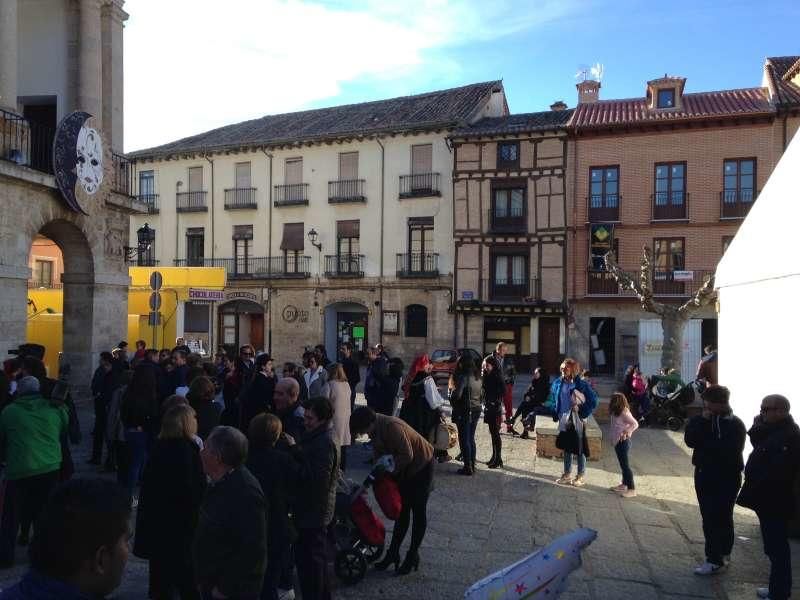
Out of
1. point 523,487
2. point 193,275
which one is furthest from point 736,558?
point 193,275

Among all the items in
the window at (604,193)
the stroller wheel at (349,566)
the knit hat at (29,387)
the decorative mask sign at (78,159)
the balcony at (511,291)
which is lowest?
the stroller wheel at (349,566)

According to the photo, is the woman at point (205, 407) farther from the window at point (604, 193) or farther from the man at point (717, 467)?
the window at point (604, 193)

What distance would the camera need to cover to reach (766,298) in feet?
22.3

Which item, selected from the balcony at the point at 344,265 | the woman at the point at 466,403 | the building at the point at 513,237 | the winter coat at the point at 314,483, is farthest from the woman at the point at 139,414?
the balcony at the point at 344,265

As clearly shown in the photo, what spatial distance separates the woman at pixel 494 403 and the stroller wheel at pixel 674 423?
522cm

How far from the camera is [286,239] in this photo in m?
30.0

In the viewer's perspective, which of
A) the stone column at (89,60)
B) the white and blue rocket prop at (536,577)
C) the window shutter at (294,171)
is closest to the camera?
the white and blue rocket prop at (536,577)

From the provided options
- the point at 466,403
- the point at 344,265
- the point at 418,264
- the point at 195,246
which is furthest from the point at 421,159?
the point at 466,403

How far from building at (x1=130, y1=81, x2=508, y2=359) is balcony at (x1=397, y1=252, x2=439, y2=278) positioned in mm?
51

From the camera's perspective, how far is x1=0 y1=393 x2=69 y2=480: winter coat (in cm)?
491

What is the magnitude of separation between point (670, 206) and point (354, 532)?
2311 centimetres

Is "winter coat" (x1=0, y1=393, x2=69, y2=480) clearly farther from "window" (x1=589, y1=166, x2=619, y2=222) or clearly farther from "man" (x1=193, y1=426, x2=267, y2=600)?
"window" (x1=589, y1=166, x2=619, y2=222)

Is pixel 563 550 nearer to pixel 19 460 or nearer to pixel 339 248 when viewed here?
pixel 19 460

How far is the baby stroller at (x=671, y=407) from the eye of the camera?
41.0 ft
